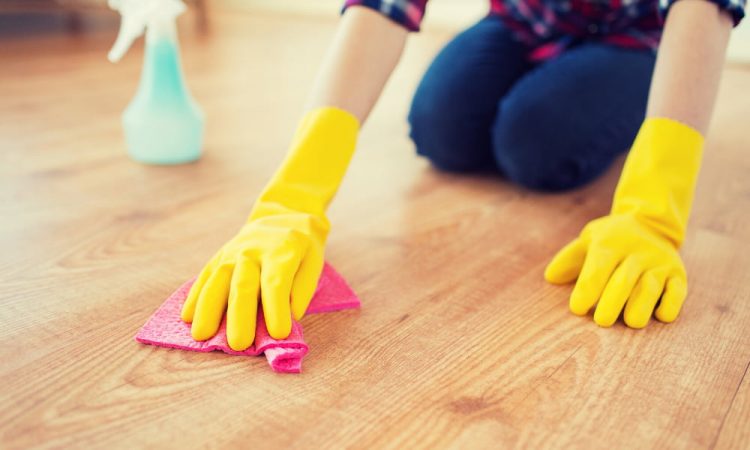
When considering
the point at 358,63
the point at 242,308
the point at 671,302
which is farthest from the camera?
the point at 358,63

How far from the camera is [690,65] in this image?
2.85 feet

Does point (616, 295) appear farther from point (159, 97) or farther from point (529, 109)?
point (159, 97)

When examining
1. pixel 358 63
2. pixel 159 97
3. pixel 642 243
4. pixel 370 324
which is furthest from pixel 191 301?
pixel 159 97

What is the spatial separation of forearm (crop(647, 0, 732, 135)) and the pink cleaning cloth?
1.48ft

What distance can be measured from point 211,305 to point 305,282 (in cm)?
10

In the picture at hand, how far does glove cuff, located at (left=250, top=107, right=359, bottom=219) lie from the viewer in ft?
2.79

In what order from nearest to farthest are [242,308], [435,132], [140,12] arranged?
[242,308] < [140,12] < [435,132]

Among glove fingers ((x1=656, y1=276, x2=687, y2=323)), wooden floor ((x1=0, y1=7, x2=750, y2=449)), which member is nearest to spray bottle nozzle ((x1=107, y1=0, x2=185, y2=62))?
wooden floor ((x1=0, y1=7, x2=750, y2=449))

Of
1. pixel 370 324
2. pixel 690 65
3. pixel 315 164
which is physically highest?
pixel 690 65

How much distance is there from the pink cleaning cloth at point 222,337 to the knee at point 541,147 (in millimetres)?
528

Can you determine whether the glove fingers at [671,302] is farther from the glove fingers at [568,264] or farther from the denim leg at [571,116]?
the denim leg at [571,116]

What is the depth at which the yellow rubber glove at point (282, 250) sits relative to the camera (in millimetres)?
705

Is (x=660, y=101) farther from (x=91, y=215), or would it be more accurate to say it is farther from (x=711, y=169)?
(x=91, y=215)

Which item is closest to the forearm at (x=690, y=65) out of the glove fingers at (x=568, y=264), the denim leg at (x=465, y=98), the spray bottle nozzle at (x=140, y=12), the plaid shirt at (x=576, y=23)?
the glove fingers at (x=568, y=264)
